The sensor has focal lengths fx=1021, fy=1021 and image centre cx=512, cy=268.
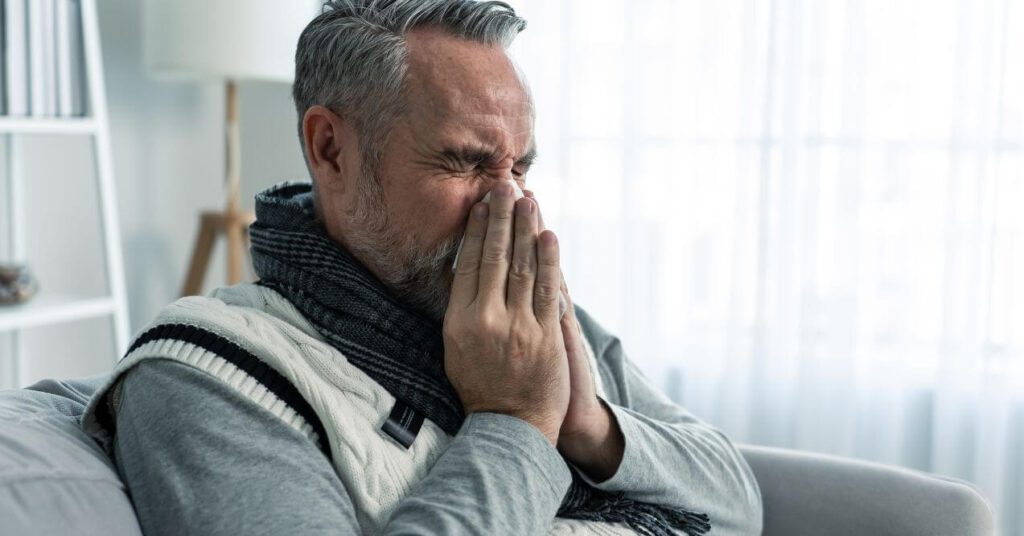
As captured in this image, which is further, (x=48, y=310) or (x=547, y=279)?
(x=48, y=310)

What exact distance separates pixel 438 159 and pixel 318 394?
32 cm

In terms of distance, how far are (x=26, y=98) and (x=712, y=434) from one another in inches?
69.9

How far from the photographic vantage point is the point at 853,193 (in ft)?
8.53

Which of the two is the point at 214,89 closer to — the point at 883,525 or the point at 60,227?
the point at 60,227

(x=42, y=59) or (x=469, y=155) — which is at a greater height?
(x=42, y=59)

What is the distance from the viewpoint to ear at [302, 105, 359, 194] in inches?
49.4

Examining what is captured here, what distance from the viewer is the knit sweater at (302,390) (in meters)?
1.04

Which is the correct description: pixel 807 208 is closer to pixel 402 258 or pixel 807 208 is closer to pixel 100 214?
pixel 402 258

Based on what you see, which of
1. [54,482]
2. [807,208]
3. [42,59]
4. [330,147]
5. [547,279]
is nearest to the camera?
[54,482]

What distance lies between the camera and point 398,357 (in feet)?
3.86

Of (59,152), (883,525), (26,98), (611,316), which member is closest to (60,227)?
(59,152)

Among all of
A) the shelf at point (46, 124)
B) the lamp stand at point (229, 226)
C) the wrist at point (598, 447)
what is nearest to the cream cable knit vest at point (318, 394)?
the wrist at point (598, 447)

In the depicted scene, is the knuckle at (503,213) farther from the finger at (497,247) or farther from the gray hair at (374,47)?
the gray hair at (374,47)

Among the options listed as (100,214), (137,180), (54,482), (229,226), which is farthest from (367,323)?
(137,180)
